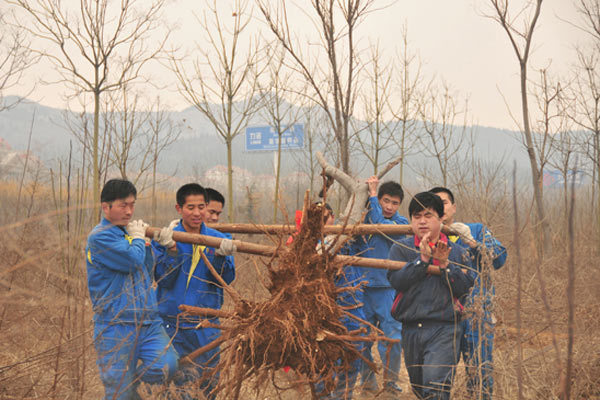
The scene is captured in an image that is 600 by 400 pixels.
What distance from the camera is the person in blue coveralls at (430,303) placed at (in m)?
3.54

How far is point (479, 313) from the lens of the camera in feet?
10.2

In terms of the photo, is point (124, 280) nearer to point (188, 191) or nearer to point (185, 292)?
point (185, 292)

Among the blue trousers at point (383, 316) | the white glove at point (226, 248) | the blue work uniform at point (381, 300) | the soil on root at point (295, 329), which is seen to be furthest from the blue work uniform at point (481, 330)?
the white glove at point (226, 248)

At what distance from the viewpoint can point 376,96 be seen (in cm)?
1230

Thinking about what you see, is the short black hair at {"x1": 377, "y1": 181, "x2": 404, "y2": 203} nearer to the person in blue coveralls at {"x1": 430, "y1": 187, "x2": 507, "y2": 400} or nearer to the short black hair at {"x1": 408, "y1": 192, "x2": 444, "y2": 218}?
the person in blue coveralls at {"x1": 430, "y1": 187, "x2": 507, "y2": 400}

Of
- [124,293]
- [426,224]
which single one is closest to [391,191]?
[426,224]

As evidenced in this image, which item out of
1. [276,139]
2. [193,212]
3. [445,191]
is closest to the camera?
[193,212]

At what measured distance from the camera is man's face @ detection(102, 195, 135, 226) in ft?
12.3

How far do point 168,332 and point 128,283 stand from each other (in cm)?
63

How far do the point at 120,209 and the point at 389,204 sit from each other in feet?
9.33

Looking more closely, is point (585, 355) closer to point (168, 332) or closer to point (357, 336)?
point (357, 336)

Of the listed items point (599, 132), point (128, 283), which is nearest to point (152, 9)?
point (128, 283)

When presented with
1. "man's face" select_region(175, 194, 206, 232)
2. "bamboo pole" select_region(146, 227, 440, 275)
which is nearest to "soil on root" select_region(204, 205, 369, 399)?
"bamboo pole" select_region(146, 227, 440, 275)

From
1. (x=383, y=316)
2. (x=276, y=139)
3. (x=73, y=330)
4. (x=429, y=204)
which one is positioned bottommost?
(x=383, y=316)
